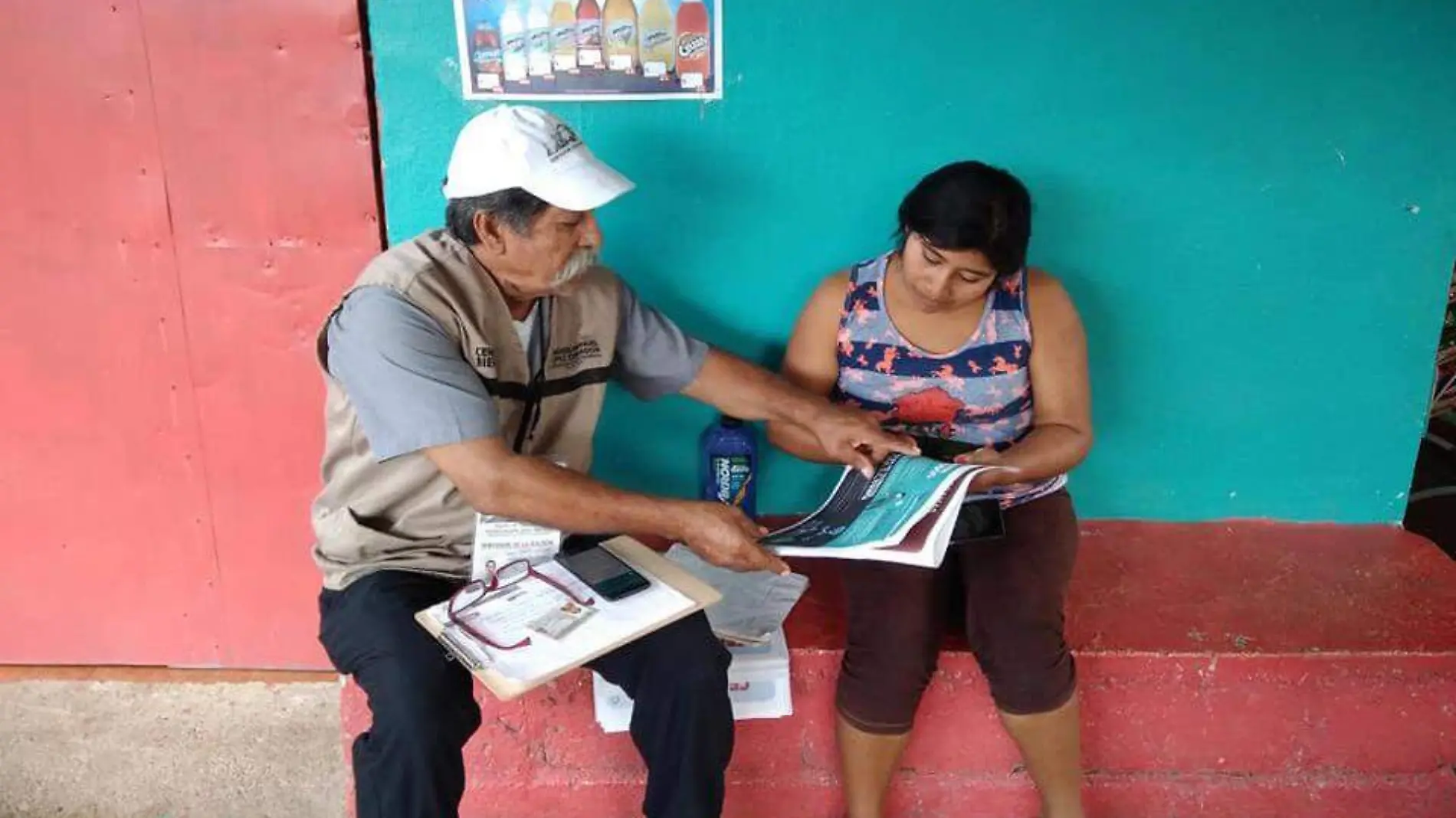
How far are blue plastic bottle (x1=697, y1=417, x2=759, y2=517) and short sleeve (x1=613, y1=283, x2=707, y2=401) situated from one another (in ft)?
0.98

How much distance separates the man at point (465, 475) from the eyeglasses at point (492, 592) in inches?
2.3

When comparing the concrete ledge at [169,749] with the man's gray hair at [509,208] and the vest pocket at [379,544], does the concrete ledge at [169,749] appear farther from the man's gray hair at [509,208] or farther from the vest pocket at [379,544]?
the man's gray hair at [509,208]

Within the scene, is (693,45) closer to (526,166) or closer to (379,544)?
(526,166)

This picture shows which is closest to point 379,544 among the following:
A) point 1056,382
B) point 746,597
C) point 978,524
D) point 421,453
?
point 421,453

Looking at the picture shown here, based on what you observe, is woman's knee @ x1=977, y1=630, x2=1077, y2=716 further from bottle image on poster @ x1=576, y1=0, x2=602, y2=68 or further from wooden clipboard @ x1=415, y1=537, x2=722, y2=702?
bottle image on poster @ x1=576, y1=0, x2=602, y2=68

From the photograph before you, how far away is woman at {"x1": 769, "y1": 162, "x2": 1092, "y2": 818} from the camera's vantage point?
1859mm

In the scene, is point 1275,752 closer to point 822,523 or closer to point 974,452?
point 974,452

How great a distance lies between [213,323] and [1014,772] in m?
1.88

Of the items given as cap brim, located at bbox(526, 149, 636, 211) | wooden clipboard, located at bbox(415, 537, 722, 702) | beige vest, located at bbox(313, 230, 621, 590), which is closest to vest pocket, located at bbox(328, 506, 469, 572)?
beige vest, located at bbox(313, 230, 621, 590)

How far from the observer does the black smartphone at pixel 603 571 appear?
1.72 m

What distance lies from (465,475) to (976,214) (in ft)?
3.13

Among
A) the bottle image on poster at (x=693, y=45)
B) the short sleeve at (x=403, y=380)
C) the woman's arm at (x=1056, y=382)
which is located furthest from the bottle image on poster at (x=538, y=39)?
the woman's arm at (x=1056, y=382)

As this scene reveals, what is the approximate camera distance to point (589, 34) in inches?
81.7

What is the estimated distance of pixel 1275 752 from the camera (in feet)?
6.82
